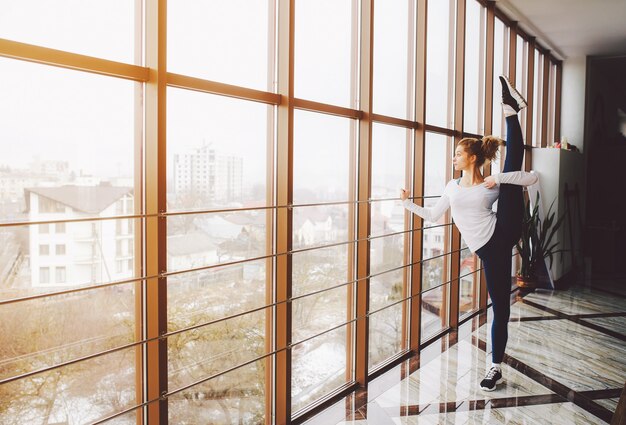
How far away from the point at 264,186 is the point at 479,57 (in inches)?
118

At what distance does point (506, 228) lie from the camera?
2684mm

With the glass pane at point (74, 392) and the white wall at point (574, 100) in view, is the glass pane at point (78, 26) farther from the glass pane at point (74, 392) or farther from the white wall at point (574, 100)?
the white wall at point (574, 100)

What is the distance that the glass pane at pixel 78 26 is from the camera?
1.41m

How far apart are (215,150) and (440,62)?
7.85 feet

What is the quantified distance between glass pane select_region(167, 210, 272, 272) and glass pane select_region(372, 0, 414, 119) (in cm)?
120

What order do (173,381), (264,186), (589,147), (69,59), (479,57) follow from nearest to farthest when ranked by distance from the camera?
(69,59) → (173,381) → (264,186) → (479,57) → (589,147)

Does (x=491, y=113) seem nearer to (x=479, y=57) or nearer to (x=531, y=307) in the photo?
(x=479, y=57)

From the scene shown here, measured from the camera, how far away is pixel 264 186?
2.23m

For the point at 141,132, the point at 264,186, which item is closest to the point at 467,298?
the point at 264,186

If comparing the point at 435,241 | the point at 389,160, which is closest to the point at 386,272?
the point at 389,160

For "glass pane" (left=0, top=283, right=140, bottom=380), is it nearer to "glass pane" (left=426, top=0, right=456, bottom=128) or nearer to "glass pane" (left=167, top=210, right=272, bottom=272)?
"glass pane" (left=167, top=210, right=272, bottom=272)

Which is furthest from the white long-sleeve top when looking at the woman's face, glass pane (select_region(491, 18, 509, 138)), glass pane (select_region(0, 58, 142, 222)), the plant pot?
the plant pot

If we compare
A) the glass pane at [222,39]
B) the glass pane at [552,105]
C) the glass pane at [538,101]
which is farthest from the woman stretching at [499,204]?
the glass pane at [552,105]

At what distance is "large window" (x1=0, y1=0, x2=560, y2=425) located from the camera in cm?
147
